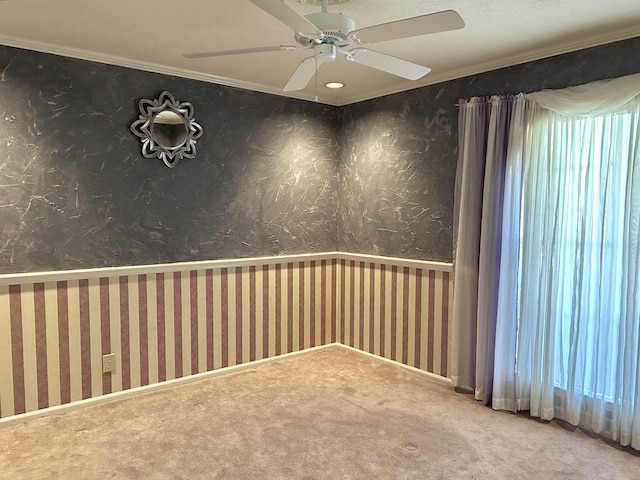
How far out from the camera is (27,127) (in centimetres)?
294

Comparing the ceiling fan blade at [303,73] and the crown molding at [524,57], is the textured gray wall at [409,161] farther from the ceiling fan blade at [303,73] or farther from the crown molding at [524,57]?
the ceiling fan blade at [303,73]

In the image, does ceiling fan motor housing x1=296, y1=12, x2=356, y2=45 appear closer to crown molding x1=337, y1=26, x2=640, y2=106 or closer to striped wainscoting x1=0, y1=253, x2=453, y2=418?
crown molding x1=337, y1=26, x2=640, y2=106

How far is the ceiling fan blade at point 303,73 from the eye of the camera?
7.31 ft

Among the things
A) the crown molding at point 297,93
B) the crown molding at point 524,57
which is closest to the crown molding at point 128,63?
the crown molding at point 297,93

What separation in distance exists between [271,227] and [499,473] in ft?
7.89

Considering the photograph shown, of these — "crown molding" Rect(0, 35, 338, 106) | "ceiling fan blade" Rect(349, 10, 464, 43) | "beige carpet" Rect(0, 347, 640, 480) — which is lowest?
"beige carpet" Rect(0, 347, 640, 480)

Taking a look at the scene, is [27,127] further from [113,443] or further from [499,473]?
[499,473]

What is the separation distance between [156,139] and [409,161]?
188cm

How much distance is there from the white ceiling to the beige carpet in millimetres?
2224

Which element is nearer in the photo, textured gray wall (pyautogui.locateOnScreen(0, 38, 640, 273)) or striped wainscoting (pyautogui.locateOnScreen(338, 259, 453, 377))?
textured gray wall (pyautogui.locateOnScreen(0, 38, 640, 273))

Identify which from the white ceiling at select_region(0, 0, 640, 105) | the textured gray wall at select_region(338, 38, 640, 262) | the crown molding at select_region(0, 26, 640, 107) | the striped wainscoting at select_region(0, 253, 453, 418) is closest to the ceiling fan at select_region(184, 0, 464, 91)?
the white ceiling at select_region(0, 0, 640, 105)

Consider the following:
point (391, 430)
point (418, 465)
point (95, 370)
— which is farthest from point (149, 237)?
point (418, 465)

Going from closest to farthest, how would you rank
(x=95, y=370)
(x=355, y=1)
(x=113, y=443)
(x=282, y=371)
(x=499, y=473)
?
(x=355, y=1)
(x=499, y=473)
(x=113, y=443)
(x=95, y=370)
(x=282, y=371)

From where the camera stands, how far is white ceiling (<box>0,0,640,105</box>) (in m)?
2.32
